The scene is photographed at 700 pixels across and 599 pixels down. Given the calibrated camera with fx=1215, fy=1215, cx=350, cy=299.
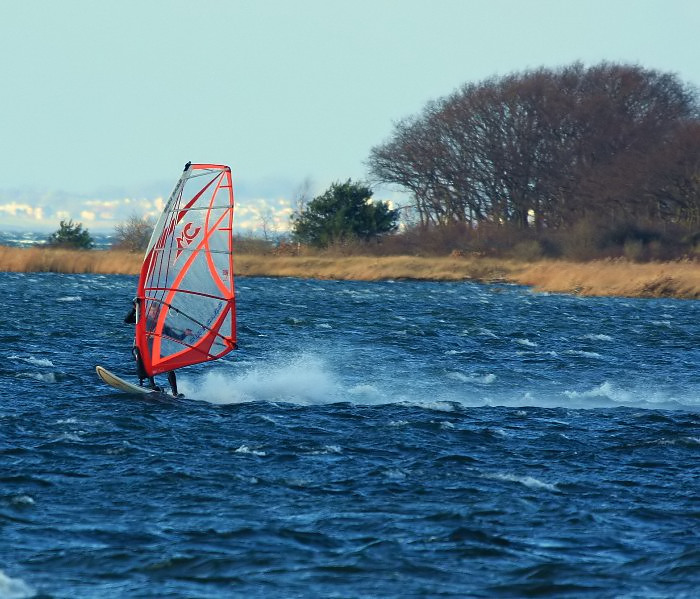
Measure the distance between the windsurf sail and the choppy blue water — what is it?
39.4 inches

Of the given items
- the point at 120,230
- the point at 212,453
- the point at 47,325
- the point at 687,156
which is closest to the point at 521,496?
the point at 212,453

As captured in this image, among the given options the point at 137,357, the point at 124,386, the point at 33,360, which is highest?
the point at 137,357

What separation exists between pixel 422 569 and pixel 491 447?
19.3ft

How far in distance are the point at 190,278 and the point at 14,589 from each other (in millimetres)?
10664

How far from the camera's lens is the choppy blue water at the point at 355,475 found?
35.4ft

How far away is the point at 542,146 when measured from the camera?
299ft

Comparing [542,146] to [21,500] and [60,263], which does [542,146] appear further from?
[21,500]

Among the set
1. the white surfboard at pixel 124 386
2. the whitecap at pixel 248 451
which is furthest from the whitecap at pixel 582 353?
the whitecap at pixel 248 451

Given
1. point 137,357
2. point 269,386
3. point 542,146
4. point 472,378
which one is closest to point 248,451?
point 137,357

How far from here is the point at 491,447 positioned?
1664cm

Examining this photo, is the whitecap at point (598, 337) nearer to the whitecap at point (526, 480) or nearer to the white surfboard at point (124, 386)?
the white surfboard at point (124, 386)

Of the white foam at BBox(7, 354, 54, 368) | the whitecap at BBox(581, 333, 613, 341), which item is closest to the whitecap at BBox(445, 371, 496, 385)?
the white foam at BBox(7, 354, 54, 368)

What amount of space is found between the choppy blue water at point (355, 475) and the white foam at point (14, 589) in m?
0.02

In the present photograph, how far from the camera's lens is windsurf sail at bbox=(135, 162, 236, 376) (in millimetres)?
19953
